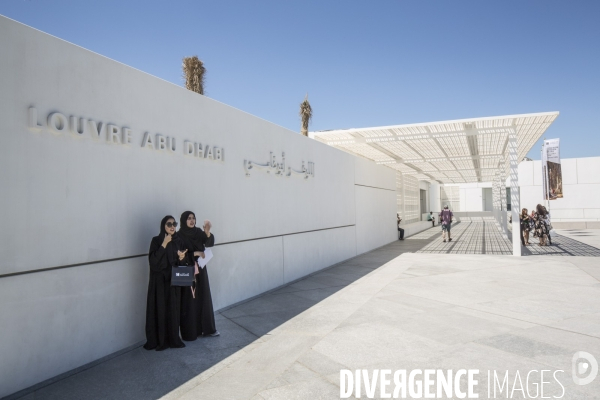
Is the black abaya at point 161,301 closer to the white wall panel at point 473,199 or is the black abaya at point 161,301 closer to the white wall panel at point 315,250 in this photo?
the white wall panel at point 315,250

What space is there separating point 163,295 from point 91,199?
141 cm

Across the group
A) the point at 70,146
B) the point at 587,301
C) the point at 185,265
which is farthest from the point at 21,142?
the point at 587,301

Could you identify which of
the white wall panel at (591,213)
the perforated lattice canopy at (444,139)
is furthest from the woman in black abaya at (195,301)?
the white wall panel at (591,213)

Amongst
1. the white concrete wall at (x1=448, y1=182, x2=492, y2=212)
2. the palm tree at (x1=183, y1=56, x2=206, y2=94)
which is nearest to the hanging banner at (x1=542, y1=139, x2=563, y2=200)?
the palm tree at (x1=183, y1=56, x2=206, y2=94)

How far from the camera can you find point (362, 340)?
4875mm

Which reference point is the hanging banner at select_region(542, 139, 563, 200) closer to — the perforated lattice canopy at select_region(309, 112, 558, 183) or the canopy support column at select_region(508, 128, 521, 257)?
the perforated lattice canopy at select_region(309, 112, 558, 183)

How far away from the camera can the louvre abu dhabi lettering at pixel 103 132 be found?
394cm

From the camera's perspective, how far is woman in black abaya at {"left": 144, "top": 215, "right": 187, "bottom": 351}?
4.60 meters

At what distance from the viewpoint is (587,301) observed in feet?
21.7

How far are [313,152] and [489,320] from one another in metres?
6.10

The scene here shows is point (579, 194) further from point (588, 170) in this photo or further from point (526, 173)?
point (526, 173)

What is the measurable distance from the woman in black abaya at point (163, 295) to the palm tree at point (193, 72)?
13.6m

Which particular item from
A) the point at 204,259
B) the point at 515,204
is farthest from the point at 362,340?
the point at 515,204

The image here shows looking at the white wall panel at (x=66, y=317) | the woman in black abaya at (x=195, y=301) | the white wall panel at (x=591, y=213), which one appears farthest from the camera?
the white wall panel at (x=591, y=213)
